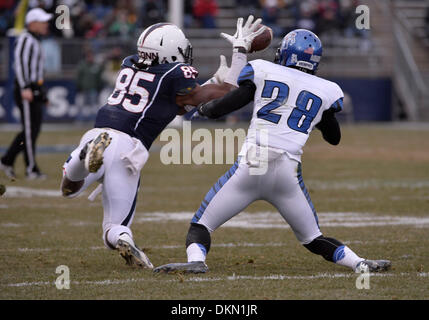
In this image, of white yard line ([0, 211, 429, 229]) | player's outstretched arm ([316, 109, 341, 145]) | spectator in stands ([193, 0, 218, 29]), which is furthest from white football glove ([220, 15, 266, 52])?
spectator in stands ([193, 0, 218, 29])

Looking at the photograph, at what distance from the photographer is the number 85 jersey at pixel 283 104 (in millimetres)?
5020

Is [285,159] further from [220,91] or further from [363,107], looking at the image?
[363,107]

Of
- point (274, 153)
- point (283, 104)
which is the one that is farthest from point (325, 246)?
point (283, 104)

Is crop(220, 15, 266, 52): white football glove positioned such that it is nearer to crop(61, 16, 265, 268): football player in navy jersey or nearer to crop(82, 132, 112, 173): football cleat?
crop(61, 16, 265, 268): football player in navy jersey

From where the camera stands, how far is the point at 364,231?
6816mm

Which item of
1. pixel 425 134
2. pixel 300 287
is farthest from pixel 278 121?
pixel 425 134

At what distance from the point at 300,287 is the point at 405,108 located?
63.0 ft

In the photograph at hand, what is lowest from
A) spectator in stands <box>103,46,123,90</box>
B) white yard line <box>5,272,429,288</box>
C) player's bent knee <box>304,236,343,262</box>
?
white yard line <box>5,272,429,288</box>

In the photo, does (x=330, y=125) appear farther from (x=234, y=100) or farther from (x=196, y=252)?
(x=196, y=252)

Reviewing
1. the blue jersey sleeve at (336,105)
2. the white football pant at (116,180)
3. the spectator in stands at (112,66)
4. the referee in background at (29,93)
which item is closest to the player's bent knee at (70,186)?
the white football pant at (116,180)

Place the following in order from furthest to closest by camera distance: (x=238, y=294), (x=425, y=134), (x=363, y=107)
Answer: (x=363, y=107) → (x=425, y=134) → (x=238, y=294)

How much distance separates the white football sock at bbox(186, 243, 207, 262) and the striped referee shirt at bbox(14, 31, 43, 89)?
19.3 ft

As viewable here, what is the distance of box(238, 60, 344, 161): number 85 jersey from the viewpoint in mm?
5020

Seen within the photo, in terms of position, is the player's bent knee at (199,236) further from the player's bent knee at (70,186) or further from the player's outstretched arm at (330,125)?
the player's outstretched arm at (330,125)
